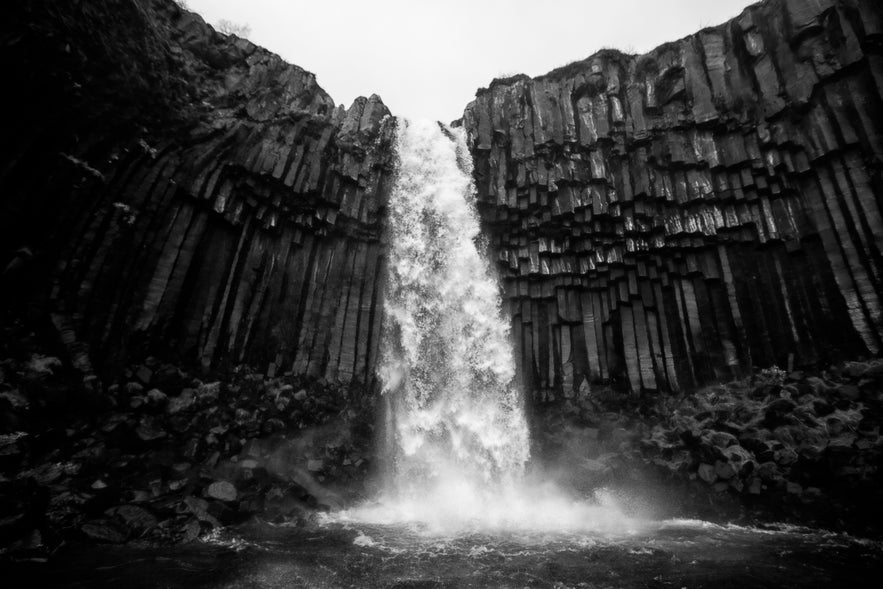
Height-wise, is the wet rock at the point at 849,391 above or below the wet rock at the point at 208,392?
above

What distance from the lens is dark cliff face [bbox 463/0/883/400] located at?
35.6 feet

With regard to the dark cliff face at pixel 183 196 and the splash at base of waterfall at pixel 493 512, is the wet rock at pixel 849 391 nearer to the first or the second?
the splash at base of waterfall at pixel 493 512

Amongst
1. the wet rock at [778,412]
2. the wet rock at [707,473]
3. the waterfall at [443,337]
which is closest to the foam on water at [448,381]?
the waterfall at [443,337]

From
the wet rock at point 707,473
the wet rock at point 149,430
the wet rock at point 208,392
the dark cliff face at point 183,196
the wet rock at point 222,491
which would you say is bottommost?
the wet rock at point 222,491

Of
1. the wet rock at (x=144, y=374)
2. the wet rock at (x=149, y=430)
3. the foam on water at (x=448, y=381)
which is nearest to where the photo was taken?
the wet rock at (x=149, y=430)

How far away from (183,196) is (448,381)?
9.55m

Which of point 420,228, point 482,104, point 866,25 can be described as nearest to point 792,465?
point 866,25

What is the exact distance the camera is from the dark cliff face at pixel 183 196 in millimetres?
8984

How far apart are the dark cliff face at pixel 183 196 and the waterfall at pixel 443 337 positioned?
3.09ft

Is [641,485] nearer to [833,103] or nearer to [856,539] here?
[856,539]

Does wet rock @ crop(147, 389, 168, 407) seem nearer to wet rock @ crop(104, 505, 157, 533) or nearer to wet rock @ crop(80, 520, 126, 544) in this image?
wet rock @ crop(104, 505, 157, 533)

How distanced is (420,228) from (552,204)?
15.7 ft

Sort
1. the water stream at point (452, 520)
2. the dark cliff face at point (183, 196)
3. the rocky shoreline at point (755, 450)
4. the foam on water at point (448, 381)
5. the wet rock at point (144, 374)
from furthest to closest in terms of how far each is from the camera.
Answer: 1. the foam on water at point (448, 381)
2. the wet rock at point (144, 374)
3. the dark cliff face at point (183, 196)
4. the rocky shoreline at point (755, 450)
5. the water stream at point (452, 520)

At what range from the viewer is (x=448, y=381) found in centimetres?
1362
